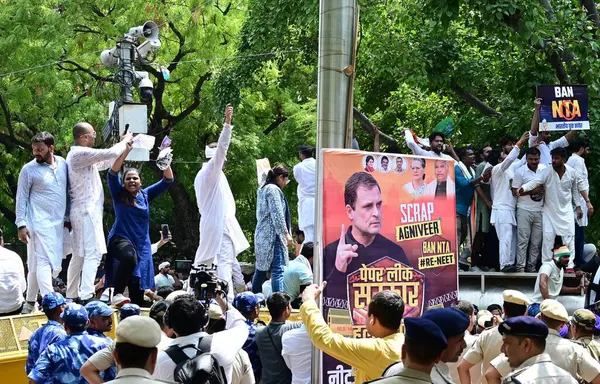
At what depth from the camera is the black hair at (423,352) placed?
4871mm

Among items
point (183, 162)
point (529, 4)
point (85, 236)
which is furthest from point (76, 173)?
point (183, 162)

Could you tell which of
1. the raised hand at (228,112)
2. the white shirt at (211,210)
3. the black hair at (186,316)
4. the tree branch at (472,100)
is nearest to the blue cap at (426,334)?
the black hair at (186,316)

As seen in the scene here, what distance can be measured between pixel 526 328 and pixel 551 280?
785 centimetres

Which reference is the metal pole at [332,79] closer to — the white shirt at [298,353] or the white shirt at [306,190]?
the white shirt at [298,353]

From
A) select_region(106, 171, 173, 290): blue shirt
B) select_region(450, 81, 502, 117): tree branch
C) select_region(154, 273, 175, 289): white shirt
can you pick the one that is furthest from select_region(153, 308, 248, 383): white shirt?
select_region(450, 81, 502, 117): tree branch

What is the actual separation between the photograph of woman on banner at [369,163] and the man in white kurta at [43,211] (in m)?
4.31

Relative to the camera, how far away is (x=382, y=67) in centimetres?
2138

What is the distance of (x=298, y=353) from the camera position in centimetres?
782

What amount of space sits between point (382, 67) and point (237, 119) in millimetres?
9222

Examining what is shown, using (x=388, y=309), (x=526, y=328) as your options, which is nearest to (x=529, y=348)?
(x=526, y=328)

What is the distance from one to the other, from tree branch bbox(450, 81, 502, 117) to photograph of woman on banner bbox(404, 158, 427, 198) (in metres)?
13.1

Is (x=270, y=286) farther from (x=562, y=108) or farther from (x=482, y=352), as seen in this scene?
(x=482, y=352)

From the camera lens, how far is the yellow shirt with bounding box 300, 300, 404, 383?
18.9 ft

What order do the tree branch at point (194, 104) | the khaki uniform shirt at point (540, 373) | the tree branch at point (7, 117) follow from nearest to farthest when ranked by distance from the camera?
1. the khaki uniform shirt at point (540, 373)
2. the tree branch at point (7, 117)
3. the tree branch at point (194, 104)
